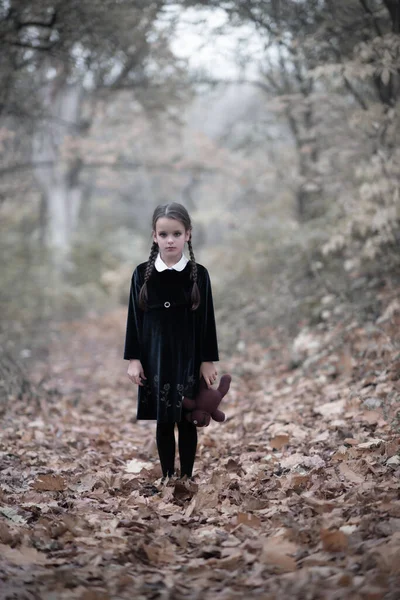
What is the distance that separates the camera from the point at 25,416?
5.98 meters

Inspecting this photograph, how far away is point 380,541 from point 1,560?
1.62 m

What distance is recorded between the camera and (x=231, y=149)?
11594 mm

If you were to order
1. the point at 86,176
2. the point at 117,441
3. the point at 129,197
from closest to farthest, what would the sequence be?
the point at 117,441
the point at 86,176
the point at 129,197

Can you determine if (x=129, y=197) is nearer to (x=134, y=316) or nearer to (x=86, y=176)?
(x=86, y=176)

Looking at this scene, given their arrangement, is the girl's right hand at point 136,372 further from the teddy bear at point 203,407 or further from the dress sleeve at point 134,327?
the teddy bear at point 203,407

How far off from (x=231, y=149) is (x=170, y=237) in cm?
824

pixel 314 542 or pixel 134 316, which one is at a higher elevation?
pixel 134 316

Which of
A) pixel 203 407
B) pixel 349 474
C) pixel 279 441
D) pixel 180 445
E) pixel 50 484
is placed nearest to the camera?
pixel 349 474

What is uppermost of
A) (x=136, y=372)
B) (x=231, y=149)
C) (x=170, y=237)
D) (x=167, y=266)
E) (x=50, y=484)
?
(x=231, y=149)

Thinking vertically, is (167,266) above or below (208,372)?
above

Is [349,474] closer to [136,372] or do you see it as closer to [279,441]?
[279,441]

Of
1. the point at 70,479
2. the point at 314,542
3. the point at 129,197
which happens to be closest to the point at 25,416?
the point at 70,479

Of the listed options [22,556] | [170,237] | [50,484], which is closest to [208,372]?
[170,237]

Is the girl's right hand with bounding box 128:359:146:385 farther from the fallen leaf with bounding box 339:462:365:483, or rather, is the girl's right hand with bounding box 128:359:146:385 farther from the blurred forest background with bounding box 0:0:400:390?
the blurred forest background with bounding box 0:0:400:390
